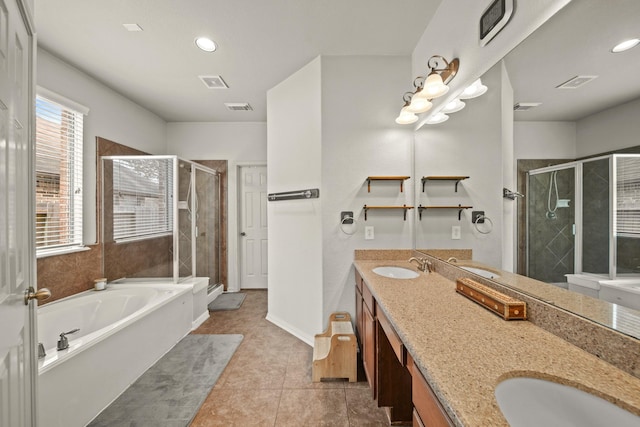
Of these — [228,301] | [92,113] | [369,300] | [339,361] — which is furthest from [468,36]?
[228,301]

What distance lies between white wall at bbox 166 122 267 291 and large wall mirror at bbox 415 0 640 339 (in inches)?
128

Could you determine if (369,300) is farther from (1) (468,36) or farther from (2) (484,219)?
(1) (468,36)

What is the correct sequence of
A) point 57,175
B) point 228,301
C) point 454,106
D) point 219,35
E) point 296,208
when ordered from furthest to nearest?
point 228,301, point 296,208, point 57,175, point 219,35, point 454,106

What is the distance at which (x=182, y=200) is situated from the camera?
302 centimetres

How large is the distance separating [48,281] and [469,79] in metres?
3.57

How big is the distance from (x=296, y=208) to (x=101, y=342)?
1.75 meters

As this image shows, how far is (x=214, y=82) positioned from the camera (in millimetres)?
2781

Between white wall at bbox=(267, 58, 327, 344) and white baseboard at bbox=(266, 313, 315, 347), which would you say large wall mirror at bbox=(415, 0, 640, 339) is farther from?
white baseboard at bbox=(266, 313, 315, 347)

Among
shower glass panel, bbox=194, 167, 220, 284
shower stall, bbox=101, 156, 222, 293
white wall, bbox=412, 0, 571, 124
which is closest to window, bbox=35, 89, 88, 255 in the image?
shower stall, bbox=101, 156, 222, 293

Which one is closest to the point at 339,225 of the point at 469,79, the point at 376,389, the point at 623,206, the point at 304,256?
the point at 304,256

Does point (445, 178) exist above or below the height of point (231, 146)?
below

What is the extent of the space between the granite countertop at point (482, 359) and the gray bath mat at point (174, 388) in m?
1.52

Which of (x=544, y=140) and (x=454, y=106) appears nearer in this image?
(x=544, y=140)

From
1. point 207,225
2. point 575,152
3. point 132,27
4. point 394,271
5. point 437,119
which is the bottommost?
point 394,271
